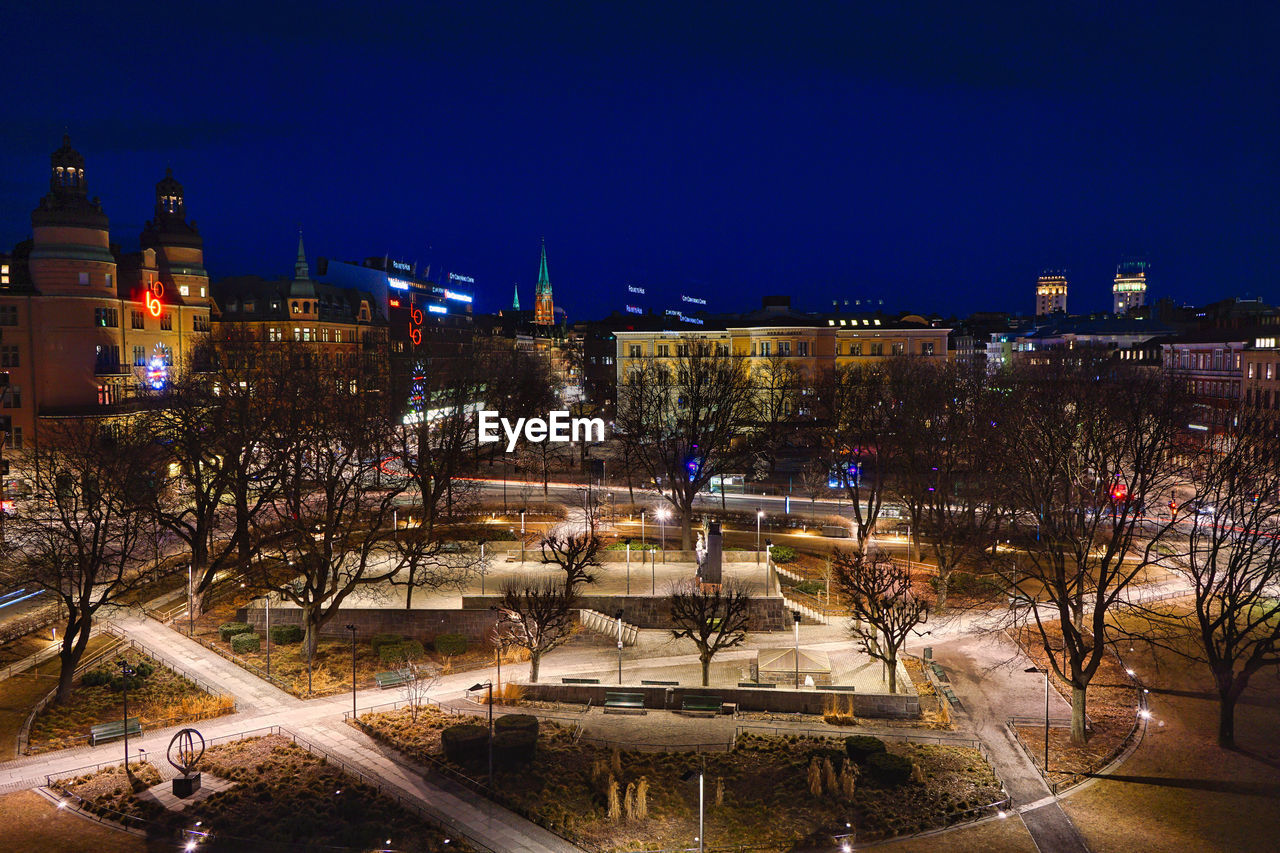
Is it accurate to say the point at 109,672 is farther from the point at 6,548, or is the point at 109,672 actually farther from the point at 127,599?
the point at 127,599

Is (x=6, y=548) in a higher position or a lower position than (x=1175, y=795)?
Answer: higher

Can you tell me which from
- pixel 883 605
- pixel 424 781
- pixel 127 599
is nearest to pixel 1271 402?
pixel 883 605

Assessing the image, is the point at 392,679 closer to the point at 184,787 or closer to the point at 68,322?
the point at 184,787

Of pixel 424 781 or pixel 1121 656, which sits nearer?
pixel 424 781

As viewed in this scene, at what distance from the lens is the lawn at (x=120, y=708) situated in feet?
90.4

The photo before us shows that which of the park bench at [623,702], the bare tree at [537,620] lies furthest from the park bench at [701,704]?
the bare tree at [537,620]

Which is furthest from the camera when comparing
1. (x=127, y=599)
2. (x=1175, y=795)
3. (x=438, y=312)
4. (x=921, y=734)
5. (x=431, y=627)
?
(x=438, y=312)

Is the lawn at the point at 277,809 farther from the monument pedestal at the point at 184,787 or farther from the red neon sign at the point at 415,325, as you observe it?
the red neon sign at the point at 415,325

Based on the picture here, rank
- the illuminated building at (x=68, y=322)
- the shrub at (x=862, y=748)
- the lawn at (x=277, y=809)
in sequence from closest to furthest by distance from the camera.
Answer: the lawn at (x=277, y=809) < the shrub at (x=862, y=748) < the illuminated building at (x=68, y=322)

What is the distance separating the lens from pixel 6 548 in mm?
35156

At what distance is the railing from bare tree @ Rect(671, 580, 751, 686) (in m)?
1.89

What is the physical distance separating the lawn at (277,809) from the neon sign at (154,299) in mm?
58573

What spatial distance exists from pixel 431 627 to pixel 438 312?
10761 centimetres

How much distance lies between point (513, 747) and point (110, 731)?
1223 cm
